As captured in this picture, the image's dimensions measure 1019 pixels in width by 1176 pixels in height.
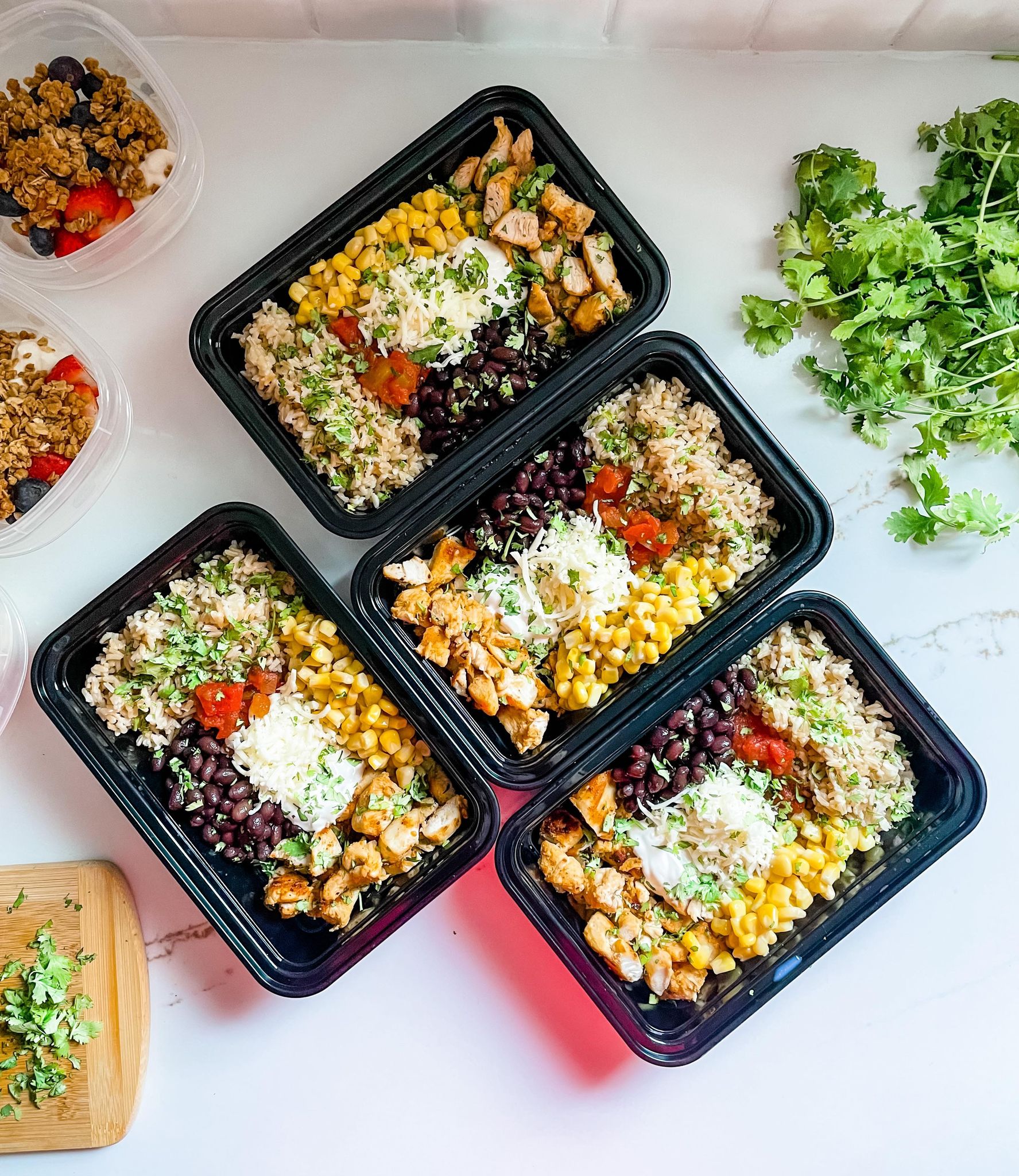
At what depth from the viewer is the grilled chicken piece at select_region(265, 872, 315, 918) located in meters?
2.17

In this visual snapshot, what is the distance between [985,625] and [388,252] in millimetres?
1864

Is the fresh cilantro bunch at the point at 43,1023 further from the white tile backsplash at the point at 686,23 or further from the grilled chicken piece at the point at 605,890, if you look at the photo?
the white tile backsplash at the point at 686,23

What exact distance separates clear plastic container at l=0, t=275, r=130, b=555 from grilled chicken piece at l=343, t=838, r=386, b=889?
106 centimetres

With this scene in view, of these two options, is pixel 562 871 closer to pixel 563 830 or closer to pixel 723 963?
pixel 563 830

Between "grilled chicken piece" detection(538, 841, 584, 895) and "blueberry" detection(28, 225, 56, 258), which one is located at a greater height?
"blueberry" detection(28, 225, 56, 258)

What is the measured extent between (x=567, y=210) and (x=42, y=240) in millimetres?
1315

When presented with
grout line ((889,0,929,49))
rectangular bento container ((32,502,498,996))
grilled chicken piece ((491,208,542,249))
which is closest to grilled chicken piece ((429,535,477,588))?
rectangular bento container ((32,502,498,996))

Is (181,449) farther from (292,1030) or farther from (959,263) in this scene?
(959,263)

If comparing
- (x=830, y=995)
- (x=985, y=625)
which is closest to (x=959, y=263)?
(x=985, y=625)

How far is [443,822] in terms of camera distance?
2.14 m

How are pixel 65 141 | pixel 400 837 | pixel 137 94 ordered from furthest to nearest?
pixel 137 94 → pixel 65 141 → pixel 400 837

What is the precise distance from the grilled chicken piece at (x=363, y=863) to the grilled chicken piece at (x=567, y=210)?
1.57m

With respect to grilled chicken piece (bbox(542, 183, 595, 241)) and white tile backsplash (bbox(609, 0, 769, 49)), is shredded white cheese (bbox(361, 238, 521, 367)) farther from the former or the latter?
white tile backsplash (bbox(609, 0, 769, 49))

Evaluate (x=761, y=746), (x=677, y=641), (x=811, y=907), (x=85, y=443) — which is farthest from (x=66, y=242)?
(x=811, y=907)
